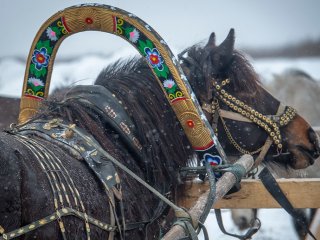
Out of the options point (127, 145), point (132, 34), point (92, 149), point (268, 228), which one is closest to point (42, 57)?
point (132, 34)

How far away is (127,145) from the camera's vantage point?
1880mm

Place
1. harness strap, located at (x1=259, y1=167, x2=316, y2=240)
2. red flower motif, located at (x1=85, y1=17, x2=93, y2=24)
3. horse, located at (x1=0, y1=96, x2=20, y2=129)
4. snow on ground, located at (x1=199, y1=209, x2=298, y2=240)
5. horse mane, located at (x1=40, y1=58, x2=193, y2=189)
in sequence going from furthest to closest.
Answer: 1. snow on ground, located at (x1=199, y1=209, x2=298, y2=240)
2. horse, located at (x1=0, y1=96, x2=20, y2=129)
3. harness strap, located at (x1=259, y1=167, x2=316, y2=240)
4. red flower motif, located at (x1=85, y1=17, x2=93, y2=24)
5. horse mane, located at (x1=40, y1=58, x2=193, y2=189)

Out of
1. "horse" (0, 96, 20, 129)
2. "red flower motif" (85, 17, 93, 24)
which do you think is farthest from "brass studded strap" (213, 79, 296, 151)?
"horse" (0, 96, 20, 129)

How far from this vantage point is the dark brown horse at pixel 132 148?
1.33 meters

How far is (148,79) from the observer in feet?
6.89

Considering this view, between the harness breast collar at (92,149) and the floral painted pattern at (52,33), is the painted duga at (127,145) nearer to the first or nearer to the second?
the harness breast collar at (92,149)

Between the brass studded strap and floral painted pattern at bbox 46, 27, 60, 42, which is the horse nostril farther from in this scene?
floral painted pattern at bbox 46, 27, 60, 42

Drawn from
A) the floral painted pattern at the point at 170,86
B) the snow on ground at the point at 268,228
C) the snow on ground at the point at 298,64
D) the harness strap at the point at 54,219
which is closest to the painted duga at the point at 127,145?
the harness strap at the point at 54,219

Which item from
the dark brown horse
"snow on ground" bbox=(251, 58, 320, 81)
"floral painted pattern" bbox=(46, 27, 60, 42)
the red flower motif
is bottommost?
the dark brown horse

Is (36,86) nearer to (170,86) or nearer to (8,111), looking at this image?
(170,86)

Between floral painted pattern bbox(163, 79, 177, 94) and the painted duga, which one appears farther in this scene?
floral painted pattern bbox(163, 79, 177, 94)

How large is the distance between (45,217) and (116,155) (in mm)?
514

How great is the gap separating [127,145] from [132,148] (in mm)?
24

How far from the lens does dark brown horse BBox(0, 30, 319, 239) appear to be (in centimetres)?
133
